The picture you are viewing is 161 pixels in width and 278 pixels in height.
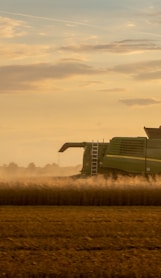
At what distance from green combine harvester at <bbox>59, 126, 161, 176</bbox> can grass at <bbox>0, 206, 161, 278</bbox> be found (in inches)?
333

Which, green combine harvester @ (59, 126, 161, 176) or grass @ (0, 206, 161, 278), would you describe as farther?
green combine harvester @ (59, 126, 161, 176)

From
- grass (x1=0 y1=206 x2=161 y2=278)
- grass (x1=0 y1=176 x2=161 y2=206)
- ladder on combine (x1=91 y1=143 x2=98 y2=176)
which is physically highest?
ladder on combine (x1=91 y1=143 x2=98 y2=176)

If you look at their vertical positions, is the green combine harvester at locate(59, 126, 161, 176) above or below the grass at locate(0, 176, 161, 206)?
above

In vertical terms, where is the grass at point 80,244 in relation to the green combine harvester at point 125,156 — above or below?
below

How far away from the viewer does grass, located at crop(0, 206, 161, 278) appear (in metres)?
10.2

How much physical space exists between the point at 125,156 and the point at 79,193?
5.66 m

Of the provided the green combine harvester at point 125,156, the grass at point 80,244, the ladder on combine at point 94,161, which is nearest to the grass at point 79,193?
the grass at point 80,244

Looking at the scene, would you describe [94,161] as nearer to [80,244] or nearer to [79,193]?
[79,193]

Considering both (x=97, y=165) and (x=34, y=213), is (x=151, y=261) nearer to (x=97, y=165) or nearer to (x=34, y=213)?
(x=34, y=213)

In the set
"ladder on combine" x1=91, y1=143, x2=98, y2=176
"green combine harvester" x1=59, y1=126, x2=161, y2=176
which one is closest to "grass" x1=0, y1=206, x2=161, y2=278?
"green combine harvester" x1=59, y1=126, x2=161, y2=176

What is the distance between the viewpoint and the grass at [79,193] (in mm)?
21312

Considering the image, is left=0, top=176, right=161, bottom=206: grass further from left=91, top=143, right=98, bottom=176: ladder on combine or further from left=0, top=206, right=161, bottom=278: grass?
left=91, top=143, right=98, bottom=176: ladder on combine

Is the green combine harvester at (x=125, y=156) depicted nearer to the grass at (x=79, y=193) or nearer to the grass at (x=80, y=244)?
the grass at (x=79, y=193)

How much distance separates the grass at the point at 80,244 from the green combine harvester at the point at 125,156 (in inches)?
333
